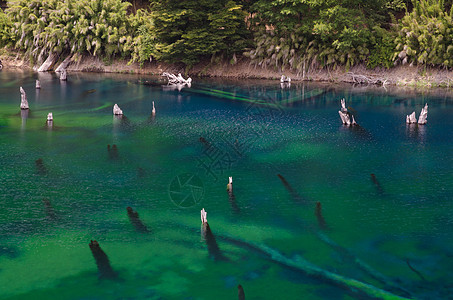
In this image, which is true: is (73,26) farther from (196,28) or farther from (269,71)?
(269,71)

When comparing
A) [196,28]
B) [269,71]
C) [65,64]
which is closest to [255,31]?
[269,71]

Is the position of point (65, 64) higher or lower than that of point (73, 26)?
lower

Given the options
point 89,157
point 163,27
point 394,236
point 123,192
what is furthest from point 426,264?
point 163,27

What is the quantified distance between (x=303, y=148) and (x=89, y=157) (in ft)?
39.0

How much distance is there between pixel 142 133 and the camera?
3381 cm

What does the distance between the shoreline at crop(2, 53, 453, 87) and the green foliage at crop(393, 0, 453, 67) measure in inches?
54.8

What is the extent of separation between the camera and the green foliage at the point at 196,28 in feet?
190

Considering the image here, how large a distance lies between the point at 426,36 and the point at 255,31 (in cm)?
1959

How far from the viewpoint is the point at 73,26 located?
6856 centimetres

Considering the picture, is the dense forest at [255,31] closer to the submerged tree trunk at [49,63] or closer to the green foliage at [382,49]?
the green foliage at [382,49]

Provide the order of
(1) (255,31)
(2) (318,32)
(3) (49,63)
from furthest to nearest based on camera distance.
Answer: (3) (49,63) < (1) (255,31) < (2) (318,32)

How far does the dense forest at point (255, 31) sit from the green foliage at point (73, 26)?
5.1 inches

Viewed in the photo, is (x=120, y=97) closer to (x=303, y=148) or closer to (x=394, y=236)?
(x=303, y=148)

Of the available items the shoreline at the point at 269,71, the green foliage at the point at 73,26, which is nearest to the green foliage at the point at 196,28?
the shoreline at the point at 269,71
